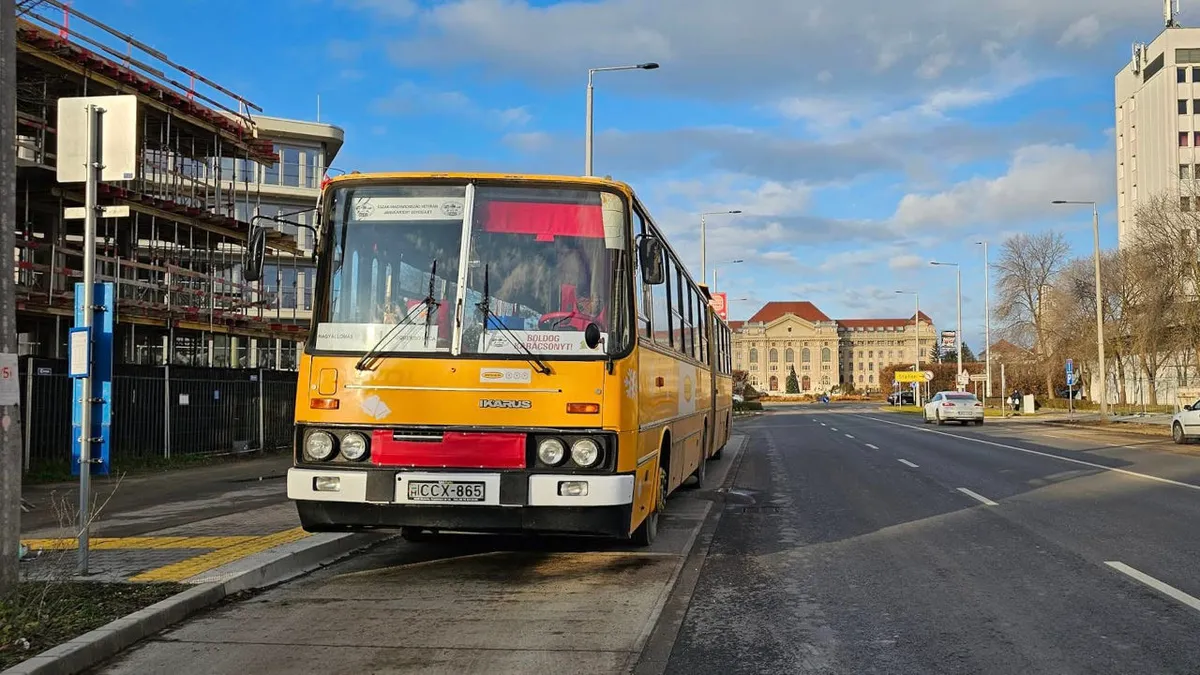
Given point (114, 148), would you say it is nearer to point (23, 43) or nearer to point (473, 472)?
point (473, 472)

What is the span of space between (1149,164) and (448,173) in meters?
89.8

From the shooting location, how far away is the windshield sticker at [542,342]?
7.04m

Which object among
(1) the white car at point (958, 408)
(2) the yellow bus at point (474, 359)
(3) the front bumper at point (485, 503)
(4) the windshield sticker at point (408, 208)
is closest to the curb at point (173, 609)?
(2) the yellow bus at point (474, 359)

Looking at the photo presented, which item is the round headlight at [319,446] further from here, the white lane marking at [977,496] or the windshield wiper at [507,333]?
the white lane marking at [977,496]

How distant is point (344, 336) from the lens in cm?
720

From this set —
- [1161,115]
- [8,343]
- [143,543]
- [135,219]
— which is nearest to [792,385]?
[1161,115]

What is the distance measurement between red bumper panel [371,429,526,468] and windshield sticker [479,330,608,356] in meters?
0.64

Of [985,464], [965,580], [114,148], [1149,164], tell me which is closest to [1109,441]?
[985,464]

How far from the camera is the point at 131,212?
21422mm

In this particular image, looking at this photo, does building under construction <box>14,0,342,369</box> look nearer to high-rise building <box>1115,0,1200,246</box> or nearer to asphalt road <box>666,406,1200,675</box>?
asphalt road <box>666,406,1200,675</box>

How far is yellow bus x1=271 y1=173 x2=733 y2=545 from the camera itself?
6.88m

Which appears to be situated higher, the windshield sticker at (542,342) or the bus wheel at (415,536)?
the windshield sticker at (542,342)

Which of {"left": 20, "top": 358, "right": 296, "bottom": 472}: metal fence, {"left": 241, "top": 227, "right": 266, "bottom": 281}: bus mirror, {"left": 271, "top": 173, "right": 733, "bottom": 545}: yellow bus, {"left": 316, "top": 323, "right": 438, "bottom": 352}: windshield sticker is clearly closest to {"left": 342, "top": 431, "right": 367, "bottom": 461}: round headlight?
{"left": 271, "top": 173, "right": 733, "bottom": 545}: yellow bus

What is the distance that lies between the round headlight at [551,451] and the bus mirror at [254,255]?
8.27ft
